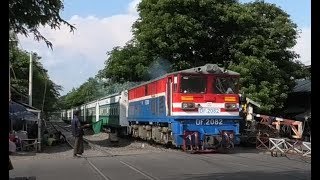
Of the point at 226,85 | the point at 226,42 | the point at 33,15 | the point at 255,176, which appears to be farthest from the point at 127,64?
the point at 33,15

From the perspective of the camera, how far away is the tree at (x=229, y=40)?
30125mm

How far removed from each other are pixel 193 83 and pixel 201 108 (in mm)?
1114

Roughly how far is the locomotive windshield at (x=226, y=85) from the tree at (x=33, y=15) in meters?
14.2

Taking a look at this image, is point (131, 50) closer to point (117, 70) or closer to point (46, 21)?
point (117, 70)

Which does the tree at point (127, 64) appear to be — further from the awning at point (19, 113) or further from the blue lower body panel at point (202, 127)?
the blue lower body panel at point (202, 127)

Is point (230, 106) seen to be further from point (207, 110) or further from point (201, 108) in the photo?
point (201, 108)

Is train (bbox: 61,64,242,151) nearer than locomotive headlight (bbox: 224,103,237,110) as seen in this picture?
Yes

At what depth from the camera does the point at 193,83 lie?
21.0 meters

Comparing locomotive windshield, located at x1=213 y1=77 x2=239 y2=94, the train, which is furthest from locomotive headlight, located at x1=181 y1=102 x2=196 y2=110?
locomotive windshield, located at x1=213 y1=77 x2=239 y2=94

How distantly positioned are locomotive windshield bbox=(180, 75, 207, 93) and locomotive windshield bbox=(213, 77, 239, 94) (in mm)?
530

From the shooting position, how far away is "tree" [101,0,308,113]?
30.1 m

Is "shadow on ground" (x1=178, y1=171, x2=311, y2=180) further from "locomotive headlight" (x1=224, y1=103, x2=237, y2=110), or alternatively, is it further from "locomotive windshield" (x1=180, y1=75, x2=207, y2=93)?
"locomotive windshield" (x1=180, y1=75, x2=207, y2=93)

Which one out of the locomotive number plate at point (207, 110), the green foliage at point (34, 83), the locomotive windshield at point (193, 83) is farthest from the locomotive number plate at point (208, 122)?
the green foliage at point (34, 83)
